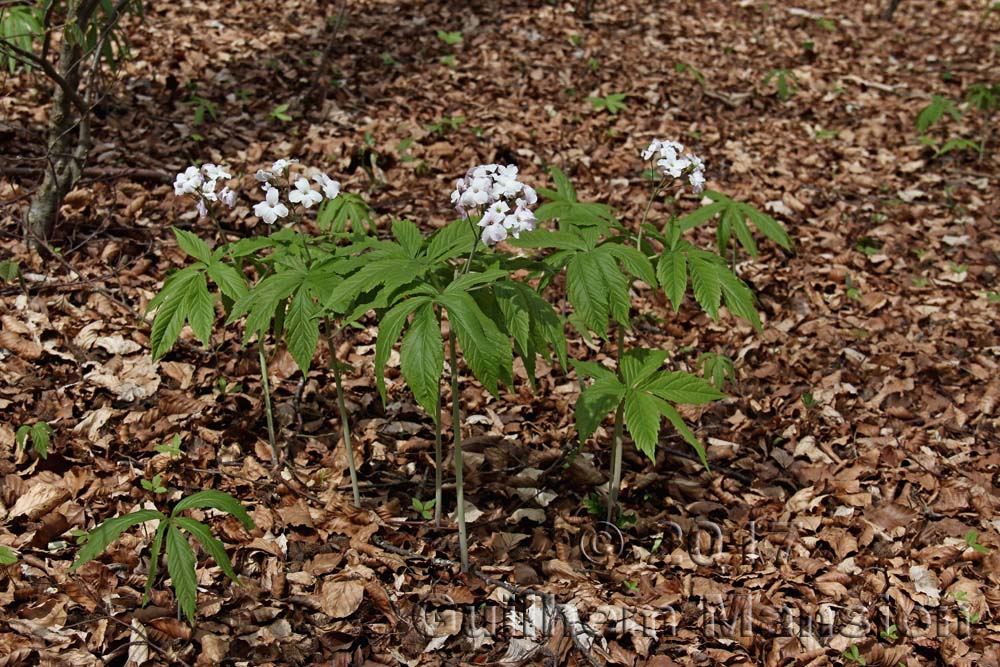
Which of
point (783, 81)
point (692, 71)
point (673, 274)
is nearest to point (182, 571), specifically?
point (673, 274)

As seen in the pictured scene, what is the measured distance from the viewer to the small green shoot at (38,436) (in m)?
2.78

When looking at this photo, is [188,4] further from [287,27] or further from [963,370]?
[963,370]

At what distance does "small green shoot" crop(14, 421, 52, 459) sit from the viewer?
2.78 metres

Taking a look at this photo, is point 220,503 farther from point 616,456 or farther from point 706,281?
point 706,281

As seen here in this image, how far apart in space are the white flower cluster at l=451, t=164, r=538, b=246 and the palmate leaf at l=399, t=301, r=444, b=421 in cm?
32

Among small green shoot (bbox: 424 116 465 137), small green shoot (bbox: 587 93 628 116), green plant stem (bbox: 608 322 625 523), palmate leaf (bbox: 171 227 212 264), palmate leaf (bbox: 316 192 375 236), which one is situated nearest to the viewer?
palmate leaf (bbox: 171 227 212 264)

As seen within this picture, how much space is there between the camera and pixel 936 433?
141 inches

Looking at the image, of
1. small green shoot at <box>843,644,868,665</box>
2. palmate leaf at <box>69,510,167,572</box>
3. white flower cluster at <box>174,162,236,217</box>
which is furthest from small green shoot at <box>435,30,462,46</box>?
small green shoot at <box>843,644,868,665</box>

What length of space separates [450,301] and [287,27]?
5.70 meters

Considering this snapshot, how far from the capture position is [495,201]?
7.14 feet

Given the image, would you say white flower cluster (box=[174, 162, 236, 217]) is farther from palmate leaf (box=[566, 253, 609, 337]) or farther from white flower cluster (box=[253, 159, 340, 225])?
palmate leaf (box=[566, 253, 609, 337])

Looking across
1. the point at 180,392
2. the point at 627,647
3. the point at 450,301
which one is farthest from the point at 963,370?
the point at 180,392

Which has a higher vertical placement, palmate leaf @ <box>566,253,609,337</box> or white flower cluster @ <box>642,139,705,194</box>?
white flower cluster @ <box>642,139,705,194</box>

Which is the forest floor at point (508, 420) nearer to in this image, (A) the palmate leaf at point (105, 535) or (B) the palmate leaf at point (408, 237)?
(A) the palmate leaf at point (105, 535)
